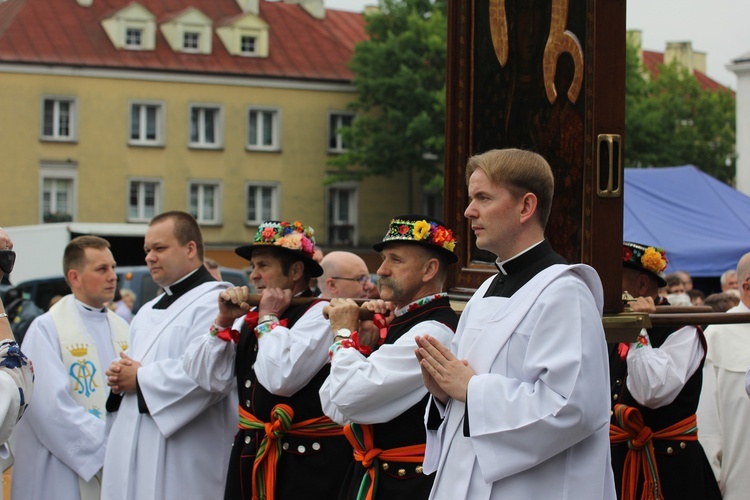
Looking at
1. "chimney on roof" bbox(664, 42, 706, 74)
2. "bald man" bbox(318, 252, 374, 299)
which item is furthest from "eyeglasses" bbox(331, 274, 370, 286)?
"chimney on roof" bbox(664, 42, 706, 74)

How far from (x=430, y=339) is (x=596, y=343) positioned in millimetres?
604

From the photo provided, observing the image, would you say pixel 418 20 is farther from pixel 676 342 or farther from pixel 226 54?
pixel 676 342

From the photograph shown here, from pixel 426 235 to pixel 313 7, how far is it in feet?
155

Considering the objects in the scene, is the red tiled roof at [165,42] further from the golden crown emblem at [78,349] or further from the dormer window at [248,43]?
the golden crown emblem at [78,349]

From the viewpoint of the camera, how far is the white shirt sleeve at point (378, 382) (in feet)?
17.2

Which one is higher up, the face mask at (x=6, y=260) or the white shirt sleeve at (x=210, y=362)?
the face mask at (x=6, y=260)

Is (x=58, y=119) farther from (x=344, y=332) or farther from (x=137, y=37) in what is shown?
(x=344, y=332)

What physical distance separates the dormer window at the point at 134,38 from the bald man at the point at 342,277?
127ft

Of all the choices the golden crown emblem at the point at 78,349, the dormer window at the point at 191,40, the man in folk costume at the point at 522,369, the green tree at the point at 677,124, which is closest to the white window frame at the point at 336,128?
the dormer window at the point at 191,40

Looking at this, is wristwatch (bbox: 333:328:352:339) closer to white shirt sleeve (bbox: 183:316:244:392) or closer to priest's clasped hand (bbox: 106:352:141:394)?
white shirt sleeve (bbox: 183:316:244:392)

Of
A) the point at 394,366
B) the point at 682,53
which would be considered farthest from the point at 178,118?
the point at 394,366

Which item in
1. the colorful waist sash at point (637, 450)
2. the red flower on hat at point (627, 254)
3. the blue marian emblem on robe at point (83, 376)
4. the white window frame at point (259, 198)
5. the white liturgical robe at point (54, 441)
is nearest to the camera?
the colorful waist sash at point (637, 450)

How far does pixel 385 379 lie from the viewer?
17.1ft

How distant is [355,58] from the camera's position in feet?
152
